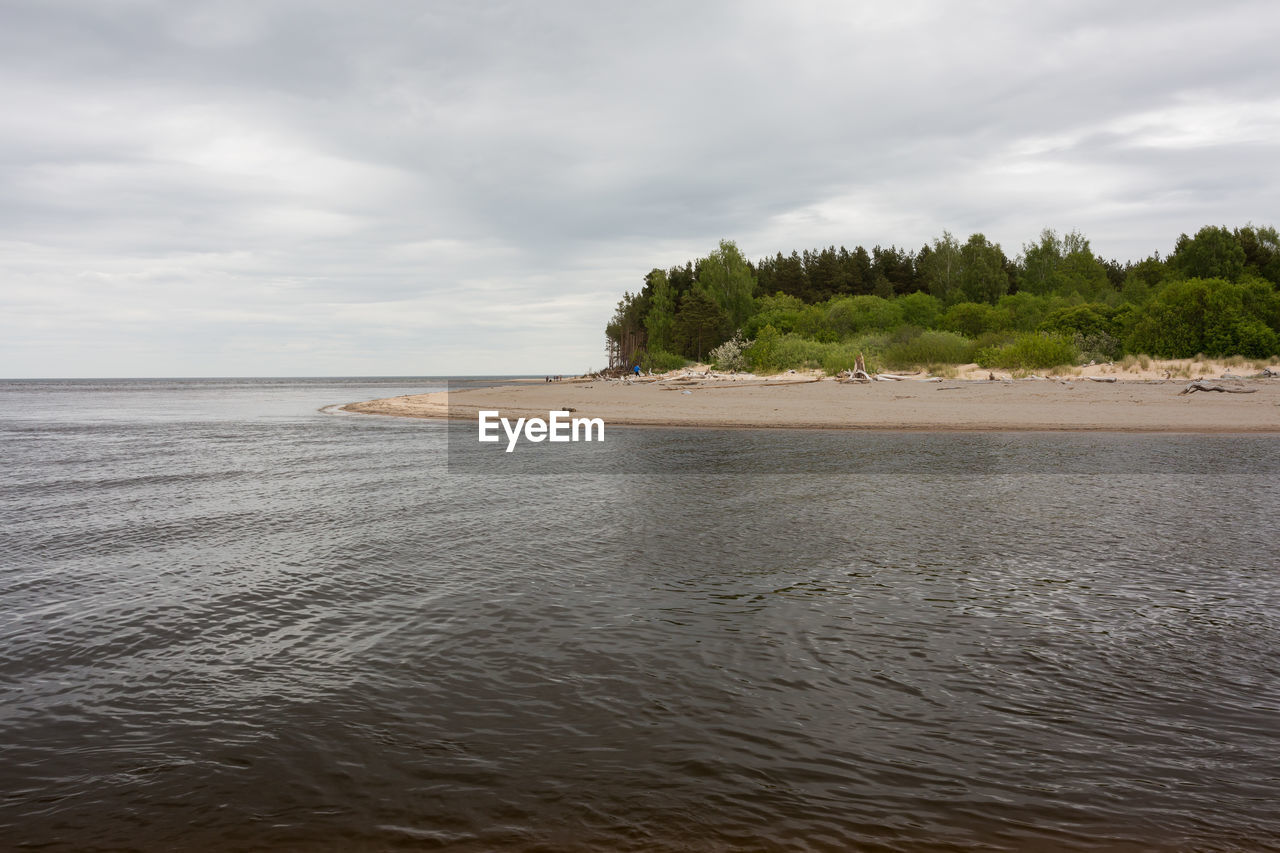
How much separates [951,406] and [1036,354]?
1680 centimetres

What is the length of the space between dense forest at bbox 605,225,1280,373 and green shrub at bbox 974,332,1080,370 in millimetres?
91

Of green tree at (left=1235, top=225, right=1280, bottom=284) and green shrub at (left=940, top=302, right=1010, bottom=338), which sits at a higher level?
green tree at (left=1235, top=225, right=1280, bottom=284)

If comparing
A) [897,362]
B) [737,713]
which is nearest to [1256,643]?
[737,713]

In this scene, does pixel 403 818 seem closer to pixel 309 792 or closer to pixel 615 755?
pixel 309 792

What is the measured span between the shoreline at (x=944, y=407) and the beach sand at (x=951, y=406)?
4 cm

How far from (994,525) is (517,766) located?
31.0ft

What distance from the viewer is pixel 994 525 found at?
11.4 meters

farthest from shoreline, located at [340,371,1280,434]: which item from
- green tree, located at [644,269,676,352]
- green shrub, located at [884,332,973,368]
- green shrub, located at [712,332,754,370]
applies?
green tree, located at [644,269,676,352]

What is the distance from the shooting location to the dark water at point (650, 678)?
4027 millimetres

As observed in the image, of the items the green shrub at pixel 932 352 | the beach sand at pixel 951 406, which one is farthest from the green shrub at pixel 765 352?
the beach sand at pixel 951 406

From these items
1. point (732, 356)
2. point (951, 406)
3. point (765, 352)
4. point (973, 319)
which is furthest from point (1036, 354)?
point (732, 356)

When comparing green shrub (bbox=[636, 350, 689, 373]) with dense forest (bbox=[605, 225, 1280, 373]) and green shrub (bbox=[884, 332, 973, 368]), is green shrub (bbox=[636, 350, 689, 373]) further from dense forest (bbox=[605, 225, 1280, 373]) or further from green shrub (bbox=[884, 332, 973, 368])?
green shrub (bbox=[884, 332, 973, 368])

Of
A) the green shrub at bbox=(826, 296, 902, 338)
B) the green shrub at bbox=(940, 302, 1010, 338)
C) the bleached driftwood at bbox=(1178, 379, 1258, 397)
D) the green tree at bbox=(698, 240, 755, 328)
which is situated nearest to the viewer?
the bleached driftwood at bbox=(1178, 379, 1258, 397)

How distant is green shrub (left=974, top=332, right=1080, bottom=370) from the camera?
45531mm
